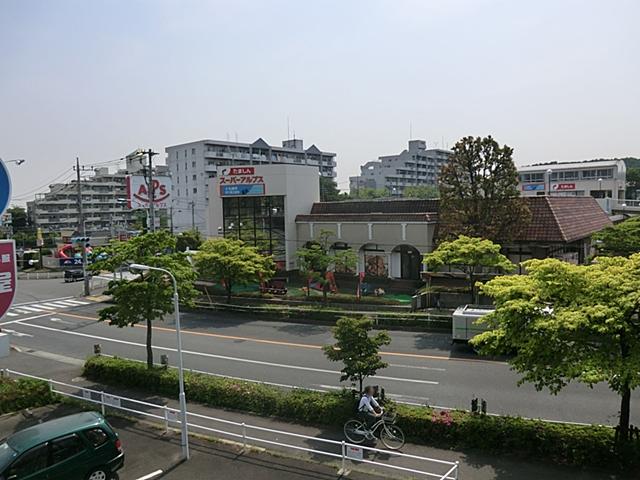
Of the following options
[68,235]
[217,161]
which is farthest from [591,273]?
[217,161]

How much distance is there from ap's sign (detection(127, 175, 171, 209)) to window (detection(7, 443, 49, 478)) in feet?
94.2

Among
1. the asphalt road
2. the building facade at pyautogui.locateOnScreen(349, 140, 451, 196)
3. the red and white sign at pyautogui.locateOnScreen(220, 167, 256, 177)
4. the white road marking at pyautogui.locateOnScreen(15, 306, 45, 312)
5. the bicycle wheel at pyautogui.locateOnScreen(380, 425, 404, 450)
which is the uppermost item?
the building facade at pyautogui.locateOnScreen(349, 140, 451, 196)

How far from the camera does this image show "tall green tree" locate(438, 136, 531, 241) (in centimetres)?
3238

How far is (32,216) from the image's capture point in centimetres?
11350

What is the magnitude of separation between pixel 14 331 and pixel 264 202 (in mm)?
22854

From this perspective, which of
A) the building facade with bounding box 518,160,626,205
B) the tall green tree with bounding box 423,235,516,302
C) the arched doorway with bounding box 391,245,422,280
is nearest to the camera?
the tall green tree with bounding box 423,235,516,302

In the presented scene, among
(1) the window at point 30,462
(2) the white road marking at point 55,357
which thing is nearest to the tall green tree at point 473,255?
(2) the white road marking at point 55,357

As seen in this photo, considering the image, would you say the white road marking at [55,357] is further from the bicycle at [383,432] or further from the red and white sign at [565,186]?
the red and white sign at [565,186]

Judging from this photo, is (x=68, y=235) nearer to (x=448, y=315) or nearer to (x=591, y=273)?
(x=448, y=315)

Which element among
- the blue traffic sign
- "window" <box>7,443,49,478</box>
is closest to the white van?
"window" <box>7,443,49,478</box>

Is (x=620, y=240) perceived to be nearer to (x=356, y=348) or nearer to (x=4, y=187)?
(x=356, y=348)

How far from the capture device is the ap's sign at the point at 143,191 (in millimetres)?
38938

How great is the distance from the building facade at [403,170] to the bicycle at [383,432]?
116 metres

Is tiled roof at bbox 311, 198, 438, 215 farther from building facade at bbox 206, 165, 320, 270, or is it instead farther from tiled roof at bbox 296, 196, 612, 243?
building facade at bbox 206, 165, 320, 270
